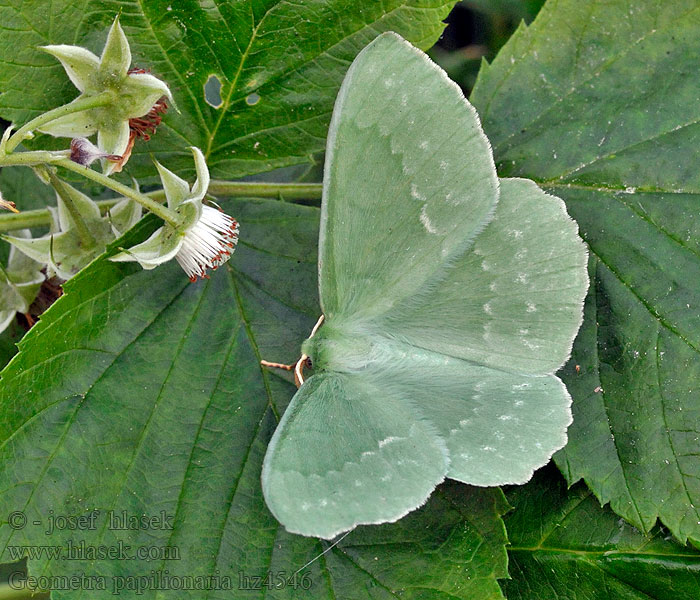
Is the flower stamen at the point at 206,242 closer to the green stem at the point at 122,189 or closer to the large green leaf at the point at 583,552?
the green stem at the point at 122,189

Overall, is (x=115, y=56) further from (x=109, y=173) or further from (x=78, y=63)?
(x=109, y=173)

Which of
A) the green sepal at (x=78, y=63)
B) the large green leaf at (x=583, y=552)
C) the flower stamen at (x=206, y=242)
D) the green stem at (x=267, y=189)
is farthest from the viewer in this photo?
the green stem at (x=267, y=189)

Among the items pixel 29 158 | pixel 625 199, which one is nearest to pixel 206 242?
pixel 29 158

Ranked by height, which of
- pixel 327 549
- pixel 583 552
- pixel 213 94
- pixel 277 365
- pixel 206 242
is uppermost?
pixel 213 94

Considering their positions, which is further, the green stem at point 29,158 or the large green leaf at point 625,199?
the large green leaf at point 625,199

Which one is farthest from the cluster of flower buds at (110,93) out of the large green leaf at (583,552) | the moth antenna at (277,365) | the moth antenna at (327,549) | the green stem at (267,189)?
the large green leaf at (583,552)

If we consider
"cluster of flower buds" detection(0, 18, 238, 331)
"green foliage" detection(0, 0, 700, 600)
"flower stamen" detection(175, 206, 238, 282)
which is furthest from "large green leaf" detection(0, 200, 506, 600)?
"flower stamen" detection(175, 206, 238, 282)

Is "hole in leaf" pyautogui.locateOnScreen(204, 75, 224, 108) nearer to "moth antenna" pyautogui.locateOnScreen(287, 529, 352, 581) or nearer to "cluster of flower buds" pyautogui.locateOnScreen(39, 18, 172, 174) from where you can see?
"cluster of flower buds" pyautogui.locateOnScreen(39, 18, 172, 174)
